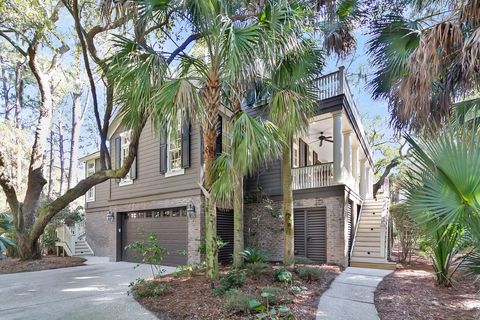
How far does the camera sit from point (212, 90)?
6211mm

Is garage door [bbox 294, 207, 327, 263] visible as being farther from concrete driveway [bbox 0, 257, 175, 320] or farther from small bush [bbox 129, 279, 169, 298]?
small bush [bbox 129, 279, 169, 298]

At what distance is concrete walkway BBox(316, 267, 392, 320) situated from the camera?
197 inches

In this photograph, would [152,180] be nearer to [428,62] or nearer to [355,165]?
[355,165]

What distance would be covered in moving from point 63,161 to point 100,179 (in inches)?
815

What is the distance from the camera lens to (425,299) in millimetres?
5633

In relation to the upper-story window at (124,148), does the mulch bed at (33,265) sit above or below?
below

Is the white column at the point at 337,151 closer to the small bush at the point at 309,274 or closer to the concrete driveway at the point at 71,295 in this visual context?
the small bush at the point at 309,274

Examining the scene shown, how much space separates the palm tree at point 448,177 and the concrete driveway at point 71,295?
446 cm

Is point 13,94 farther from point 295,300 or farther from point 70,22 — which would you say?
point 295,300

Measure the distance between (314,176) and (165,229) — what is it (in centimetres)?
586

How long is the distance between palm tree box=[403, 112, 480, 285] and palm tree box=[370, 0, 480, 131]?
2.20 meters

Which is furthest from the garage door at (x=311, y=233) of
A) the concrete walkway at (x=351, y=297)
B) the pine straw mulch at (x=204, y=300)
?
the pine straw mulch at (x=204, y=300)

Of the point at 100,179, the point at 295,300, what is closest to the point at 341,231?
the point at 295,300

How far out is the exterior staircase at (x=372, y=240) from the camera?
9.53 meters
